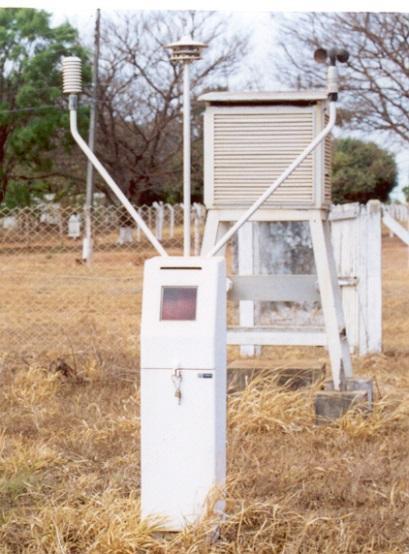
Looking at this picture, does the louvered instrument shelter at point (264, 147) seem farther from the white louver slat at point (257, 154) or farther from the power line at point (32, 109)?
the power line at point (32, 109)

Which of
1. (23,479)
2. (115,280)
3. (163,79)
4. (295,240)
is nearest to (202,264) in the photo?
(23,479)

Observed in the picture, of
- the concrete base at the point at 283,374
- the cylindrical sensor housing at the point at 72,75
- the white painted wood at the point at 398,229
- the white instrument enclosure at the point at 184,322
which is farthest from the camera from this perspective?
the white painted wood at the point at 398,229

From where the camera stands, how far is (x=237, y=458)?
519cm

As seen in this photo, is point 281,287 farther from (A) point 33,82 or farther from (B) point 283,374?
(A) point 33,82

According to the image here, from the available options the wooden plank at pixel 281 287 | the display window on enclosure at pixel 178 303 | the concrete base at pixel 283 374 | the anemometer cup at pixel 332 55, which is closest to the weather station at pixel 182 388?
the display window on enclosure at pixel 178 303

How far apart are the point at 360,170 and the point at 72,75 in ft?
87.9

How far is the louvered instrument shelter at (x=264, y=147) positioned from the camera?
593 centimetres

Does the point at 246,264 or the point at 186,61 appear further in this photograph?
the point at 246,264

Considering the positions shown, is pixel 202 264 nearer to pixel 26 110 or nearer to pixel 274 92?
pixel 274 92

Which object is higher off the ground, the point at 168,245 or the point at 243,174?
the point at 243,174

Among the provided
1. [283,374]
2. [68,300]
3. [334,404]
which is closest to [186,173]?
[334,404]

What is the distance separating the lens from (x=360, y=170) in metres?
30.5

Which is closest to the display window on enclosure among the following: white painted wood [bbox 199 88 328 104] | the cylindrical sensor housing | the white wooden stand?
the cylindrical sensor housing

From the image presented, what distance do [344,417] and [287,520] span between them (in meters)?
1.70
